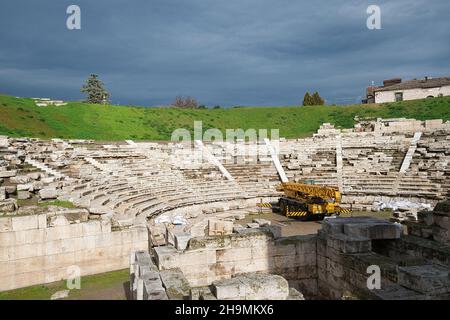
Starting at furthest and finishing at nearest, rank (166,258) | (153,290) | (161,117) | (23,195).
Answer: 1. (161,117)
2. (23,195)
3. (166,258)
4. (153,290)

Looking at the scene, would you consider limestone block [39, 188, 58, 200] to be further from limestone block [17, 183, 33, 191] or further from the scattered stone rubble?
the scattered stone rubble

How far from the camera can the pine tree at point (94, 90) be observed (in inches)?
2672

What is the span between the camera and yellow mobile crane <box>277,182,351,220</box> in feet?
62.3

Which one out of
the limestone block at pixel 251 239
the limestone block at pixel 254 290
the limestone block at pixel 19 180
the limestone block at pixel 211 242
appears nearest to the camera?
the limestone block at pixel 254 290

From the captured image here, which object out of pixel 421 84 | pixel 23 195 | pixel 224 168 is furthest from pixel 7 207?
pixel 421 84

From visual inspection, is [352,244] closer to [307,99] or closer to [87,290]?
[87,290]

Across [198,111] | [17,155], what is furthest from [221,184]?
[198,111]

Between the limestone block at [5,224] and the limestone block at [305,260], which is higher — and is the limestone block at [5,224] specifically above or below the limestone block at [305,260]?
above

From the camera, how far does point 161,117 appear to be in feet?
141

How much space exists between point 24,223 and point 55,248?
1.06 metres

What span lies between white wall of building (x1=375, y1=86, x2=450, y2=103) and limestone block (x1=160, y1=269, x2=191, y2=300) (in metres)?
48.3

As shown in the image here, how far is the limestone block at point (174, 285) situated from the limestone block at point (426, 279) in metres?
3.78

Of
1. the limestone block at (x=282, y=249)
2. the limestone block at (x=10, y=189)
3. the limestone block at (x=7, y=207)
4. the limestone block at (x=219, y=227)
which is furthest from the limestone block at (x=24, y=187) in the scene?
the limestone block at (x=282, y=249)

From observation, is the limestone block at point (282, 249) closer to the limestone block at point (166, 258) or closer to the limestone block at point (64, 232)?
the limestone block at point (166, 258)
